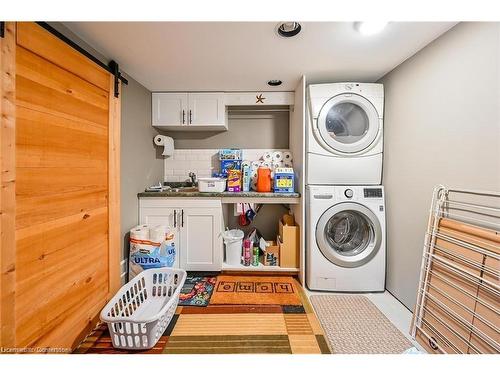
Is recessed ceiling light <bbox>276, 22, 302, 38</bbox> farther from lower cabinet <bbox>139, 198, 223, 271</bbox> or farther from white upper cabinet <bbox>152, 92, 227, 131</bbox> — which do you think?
lower cabinet <bbox>139, 198, 223, 271</bbox>

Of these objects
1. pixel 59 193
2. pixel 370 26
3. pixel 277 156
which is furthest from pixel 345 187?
pixel 59 193

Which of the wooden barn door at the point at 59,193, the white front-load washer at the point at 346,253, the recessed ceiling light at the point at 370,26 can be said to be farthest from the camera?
the white front-load washer at the point at 346,253

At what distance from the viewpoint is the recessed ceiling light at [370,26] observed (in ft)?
4.23

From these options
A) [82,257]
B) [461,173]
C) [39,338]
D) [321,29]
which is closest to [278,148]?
[321,29]

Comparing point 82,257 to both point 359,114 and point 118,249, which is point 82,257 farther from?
point 359,114

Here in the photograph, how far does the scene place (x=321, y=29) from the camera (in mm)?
1351

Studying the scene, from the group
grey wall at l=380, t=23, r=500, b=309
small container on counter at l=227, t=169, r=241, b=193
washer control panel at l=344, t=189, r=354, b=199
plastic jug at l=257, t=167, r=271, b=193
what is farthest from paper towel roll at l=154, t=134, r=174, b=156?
grey wall at l=380, t=23, r=500, b=309

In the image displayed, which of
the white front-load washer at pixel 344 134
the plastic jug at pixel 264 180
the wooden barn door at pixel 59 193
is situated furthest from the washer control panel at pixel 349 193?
the wooden barn door at pixel 59 193

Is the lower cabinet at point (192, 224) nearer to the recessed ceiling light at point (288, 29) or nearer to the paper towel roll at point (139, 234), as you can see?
the paper towel roll at point (139, 234)

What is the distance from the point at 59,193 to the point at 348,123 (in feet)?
7.77

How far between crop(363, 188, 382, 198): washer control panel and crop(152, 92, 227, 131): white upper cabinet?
165 cm

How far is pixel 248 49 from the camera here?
1.57 m

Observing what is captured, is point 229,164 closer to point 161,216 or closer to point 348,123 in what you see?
point 161,216
